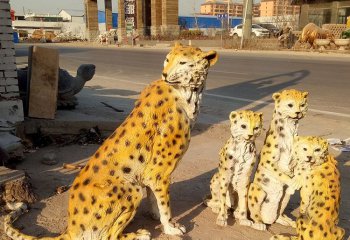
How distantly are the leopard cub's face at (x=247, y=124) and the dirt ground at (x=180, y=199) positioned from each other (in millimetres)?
Answer: 926

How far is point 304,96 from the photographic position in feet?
10.1

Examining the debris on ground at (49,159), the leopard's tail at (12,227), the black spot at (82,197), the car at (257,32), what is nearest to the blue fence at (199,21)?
the car at (257,32)

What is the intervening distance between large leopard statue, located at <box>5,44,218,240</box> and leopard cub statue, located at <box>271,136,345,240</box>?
0.95 metres

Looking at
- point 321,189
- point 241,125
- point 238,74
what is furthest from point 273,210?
point 238,74

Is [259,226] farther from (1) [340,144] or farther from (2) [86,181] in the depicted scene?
(1) [340,144]

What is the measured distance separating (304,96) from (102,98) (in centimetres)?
669

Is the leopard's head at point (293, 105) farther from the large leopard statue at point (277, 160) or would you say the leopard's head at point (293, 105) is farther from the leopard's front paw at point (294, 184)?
the leopard's front paw at point (294, 184)

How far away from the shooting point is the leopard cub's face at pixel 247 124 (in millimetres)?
3089

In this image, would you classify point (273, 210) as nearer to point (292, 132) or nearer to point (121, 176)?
point (292, 132)

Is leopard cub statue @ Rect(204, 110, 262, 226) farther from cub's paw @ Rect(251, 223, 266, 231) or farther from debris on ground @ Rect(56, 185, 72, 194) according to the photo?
debris on ground @ Rect(56, 185, 72, 194)

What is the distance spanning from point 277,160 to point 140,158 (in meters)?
1.15

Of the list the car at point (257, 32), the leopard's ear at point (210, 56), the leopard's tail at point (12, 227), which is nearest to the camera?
the leopard's tail at point (12, 227)

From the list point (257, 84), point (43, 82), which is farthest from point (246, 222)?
point (257, 84)

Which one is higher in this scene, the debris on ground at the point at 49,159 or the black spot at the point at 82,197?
the black spot at the point at 82,197
